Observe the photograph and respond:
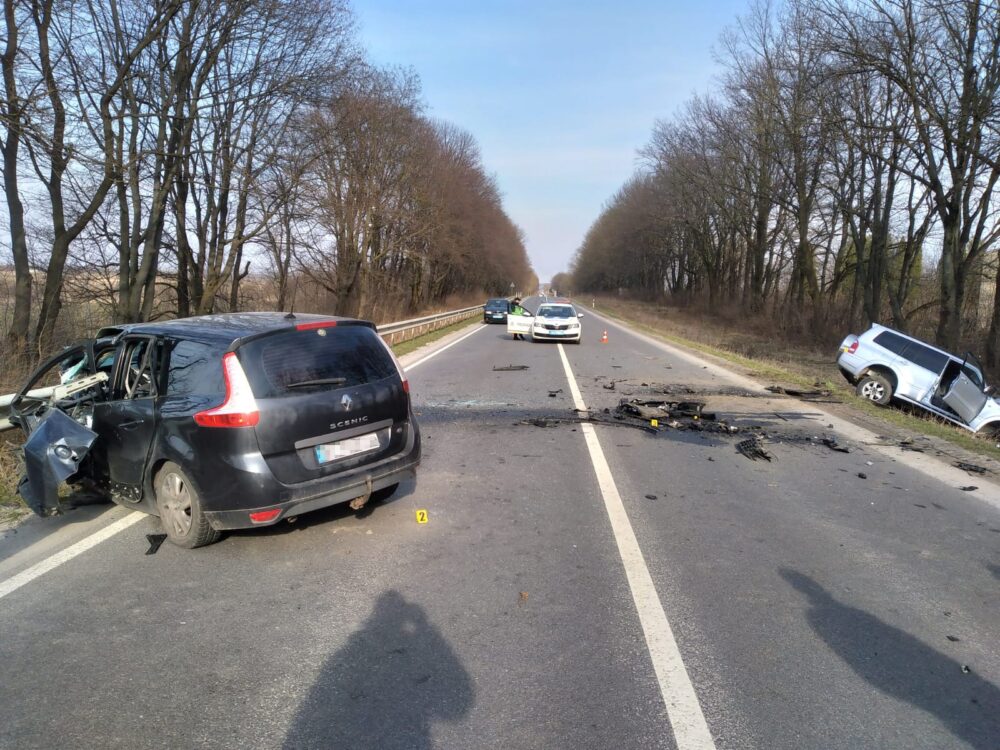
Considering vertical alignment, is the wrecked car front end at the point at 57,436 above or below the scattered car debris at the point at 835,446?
above

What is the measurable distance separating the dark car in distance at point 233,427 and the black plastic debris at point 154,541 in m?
0.14

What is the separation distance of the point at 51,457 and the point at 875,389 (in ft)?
41.8

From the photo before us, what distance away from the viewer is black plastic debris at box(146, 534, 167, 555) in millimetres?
4522

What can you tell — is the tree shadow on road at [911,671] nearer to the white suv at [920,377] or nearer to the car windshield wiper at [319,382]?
the car windshield wiper at [319,382]

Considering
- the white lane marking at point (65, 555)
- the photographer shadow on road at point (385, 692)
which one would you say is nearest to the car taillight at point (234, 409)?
the white lane marking at point (65, 555)

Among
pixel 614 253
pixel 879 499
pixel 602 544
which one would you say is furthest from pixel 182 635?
pixel 614 253

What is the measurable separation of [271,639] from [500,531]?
6.42ft

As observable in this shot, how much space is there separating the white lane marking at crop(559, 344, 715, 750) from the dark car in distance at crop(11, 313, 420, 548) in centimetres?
182

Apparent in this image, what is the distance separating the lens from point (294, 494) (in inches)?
172

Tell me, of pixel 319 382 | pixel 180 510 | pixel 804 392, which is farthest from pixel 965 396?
pixel 180 510

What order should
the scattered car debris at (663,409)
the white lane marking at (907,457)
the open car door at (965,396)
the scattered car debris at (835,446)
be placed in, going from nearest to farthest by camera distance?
1. the white lane marking at (907,457)
2. the scattered car debris at (835,446)
3. the scattered car debris at (663,409)
4. the open car door at (965,396)

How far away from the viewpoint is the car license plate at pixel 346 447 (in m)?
4.57

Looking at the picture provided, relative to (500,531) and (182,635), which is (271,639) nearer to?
(182,635)

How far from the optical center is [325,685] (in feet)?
9.77
